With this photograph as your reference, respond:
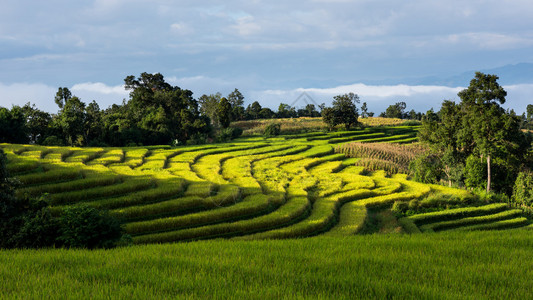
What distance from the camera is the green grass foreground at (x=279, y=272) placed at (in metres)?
7.00

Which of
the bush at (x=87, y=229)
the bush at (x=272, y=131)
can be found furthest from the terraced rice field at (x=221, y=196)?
the bush at (x=272, y=131)

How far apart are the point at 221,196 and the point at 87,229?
974 cm

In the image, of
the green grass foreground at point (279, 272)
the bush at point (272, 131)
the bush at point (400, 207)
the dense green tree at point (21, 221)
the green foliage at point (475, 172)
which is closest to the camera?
the green grass foreground at point (279, 272)

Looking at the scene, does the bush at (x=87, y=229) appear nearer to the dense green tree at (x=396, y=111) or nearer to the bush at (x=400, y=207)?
the bush at (x=400, y=207)

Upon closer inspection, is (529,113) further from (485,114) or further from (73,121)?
(73,121)

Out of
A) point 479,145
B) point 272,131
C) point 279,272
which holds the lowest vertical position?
point 279,272

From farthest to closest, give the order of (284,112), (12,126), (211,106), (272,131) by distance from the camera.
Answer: (284,112)
(211,106)
(272,131)
(12,126)

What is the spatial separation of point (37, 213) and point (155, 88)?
69.5 meters

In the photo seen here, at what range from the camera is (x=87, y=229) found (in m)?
14.0

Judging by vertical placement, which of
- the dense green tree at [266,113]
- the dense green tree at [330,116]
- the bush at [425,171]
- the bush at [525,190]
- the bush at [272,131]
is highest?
the dense green tree at [266,113]

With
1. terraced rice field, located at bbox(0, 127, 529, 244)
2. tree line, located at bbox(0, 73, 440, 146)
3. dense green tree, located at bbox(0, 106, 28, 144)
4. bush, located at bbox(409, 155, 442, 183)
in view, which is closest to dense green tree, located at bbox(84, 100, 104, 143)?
tree line, located at bbox(0, 73, 440, 146)

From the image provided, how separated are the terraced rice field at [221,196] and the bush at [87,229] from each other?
2.81m

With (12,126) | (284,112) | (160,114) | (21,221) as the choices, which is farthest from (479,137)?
(284,112)

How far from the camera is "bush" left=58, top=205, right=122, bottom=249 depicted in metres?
13.9
